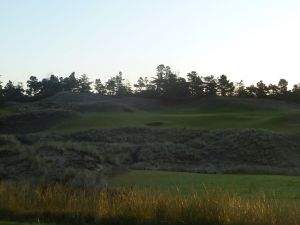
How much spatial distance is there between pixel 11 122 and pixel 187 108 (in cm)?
3280

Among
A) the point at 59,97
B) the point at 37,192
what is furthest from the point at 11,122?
the point at 37,192

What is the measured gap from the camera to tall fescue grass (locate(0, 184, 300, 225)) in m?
13.6

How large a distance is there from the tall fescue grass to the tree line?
90.4m

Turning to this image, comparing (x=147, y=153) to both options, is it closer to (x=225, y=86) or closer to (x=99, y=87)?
(x=225, y=86)

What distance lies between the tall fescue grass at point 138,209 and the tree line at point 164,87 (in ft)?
297

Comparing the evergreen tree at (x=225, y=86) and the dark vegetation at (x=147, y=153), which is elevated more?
the evergreen tree at (x=225, y=86)

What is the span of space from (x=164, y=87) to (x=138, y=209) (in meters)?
111

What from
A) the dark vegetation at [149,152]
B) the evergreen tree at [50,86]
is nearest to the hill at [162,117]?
the dark vegetation at [149,152]

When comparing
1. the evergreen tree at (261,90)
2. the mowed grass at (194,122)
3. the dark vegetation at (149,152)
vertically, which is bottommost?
the dark vegetation at (149,152)

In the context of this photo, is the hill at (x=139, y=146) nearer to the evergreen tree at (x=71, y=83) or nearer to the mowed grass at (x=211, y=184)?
the mowed grass at (x=211, y=184)

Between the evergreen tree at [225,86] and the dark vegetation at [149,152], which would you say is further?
the evergreen tree at [225,86]

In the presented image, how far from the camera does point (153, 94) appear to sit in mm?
126250

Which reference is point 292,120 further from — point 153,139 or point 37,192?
point 37,192

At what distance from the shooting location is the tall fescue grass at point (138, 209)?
13.6 meters
